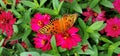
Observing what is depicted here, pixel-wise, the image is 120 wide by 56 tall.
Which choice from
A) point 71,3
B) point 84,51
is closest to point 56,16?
point 71,3

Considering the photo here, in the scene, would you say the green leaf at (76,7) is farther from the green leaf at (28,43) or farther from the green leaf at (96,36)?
the green leaf at (28,43)

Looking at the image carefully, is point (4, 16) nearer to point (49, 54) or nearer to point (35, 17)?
point (35, 17)

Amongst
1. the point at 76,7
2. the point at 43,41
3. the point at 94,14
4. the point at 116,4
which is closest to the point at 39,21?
the point at 43,41

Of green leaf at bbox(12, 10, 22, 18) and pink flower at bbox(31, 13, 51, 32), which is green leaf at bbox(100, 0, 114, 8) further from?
green leaf at bbox(12, 10, 22, 18)

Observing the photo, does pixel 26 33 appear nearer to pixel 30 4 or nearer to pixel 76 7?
pixel 30 4

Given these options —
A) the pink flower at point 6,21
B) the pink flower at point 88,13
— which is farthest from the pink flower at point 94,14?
the pink flower at point 6,21

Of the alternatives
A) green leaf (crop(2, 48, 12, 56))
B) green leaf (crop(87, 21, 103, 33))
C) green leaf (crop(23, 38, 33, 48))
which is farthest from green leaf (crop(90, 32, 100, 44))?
green leaf (crop(2, 48, 12, 56))
